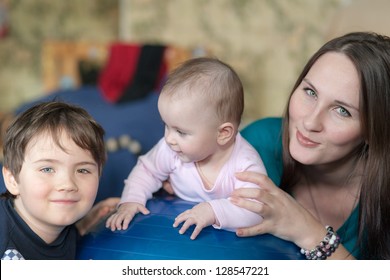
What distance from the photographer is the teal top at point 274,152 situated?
173 centimetres

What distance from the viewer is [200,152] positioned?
158cm

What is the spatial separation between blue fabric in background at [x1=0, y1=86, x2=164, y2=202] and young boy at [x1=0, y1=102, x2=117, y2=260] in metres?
0.86

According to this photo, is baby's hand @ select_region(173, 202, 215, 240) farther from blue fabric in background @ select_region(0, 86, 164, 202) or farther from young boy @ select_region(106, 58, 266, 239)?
blue fabric in background @ select_region(0, 86, 164, 202)

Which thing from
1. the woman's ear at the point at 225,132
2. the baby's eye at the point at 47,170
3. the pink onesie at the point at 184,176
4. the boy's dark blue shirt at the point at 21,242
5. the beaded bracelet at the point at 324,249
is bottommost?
the beaded bracelet at the point at 324,249

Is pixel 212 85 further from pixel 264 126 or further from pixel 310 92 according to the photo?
pixel 264 126

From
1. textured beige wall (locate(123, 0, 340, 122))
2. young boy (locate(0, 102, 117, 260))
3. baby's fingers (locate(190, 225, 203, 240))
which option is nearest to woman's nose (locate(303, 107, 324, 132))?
baby's fingers (locate(190, 225, 203, 240))

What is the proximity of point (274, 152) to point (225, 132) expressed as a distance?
0.32 metres

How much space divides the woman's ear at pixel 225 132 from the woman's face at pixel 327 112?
185mm

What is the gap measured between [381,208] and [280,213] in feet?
1.09

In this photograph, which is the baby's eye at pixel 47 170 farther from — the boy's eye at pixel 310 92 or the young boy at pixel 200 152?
the boy's eye at pixel 310 92

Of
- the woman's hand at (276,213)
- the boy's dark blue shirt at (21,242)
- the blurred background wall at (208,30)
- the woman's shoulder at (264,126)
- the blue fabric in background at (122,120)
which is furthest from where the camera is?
the blurred background wall at (208,30)

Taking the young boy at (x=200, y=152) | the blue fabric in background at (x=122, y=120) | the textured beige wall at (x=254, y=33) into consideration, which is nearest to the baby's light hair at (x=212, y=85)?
the young boy at (x=200, y=152)
